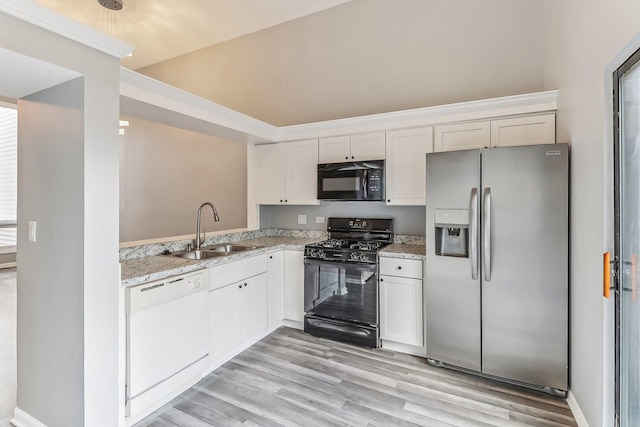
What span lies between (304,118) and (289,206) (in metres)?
1.17

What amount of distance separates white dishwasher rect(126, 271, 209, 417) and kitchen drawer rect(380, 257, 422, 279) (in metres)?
1.55

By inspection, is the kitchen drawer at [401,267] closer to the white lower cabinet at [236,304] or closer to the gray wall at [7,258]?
the white lower cabinet at [236,304]

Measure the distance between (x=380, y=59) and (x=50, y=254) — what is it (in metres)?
3.52

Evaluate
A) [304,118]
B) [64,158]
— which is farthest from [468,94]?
[64,158]

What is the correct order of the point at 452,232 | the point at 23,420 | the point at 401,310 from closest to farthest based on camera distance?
the point at 23,420 < the point at 452,232 < the point at 401,310

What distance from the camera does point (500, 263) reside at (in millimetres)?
2320

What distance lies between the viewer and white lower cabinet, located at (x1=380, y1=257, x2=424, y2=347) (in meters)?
2.76

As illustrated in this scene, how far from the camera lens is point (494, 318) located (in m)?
2.34

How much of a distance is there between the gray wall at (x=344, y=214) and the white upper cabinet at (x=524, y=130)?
981mm

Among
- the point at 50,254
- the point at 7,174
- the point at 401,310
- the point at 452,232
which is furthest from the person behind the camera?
the point at 7,174

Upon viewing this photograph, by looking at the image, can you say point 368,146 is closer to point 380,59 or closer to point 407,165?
point 407,165

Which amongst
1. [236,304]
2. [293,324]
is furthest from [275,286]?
[236,304]

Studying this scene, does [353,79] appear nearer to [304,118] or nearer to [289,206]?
[304,118]

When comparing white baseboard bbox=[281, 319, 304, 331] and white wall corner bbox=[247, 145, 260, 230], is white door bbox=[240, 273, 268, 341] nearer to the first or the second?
white baseboard bbox=[281, 319, 304, 331]
